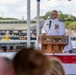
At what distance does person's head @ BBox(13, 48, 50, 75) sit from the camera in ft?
3.72

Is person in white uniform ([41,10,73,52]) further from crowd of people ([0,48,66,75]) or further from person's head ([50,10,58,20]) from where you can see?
crowd of people ([0,48,66,75])

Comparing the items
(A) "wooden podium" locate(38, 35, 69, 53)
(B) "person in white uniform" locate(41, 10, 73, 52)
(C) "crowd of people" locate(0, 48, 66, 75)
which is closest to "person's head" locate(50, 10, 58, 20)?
(B) "person in white uniform" locate(41, 10, 73, 52)

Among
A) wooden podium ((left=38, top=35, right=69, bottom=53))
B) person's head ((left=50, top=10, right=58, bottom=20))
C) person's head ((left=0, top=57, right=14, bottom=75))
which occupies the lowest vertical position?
wooden podium ((left=38, top=35, right=69, bottom=53))

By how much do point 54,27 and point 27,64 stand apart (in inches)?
187

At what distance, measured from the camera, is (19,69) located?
1.15 metres

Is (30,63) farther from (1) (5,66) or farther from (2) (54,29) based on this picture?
(2) (54,29)

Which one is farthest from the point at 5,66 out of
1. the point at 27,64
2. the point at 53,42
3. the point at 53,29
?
the point at 53,29

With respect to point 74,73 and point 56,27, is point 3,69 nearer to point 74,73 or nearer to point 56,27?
point 74,73

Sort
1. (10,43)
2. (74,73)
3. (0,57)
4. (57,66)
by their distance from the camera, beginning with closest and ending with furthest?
(0,57), (57,66), (74,73), (10,43)

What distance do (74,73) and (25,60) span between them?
3.49 meters

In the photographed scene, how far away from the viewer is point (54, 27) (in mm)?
5867

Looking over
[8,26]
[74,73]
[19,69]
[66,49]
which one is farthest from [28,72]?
[8,26]

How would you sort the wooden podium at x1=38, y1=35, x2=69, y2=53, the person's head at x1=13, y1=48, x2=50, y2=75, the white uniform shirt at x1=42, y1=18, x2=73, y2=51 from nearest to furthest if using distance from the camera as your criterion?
the person's head at x1=13, y1=48, x2=50, y2=75 < the wooden podium at x1=38, y1=35, x2=69, y2=53 < the white uniform shirt at x1=42, y1=18, x2=73, y2=51

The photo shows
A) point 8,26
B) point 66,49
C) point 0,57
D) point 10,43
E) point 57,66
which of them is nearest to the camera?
point 0,57
